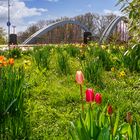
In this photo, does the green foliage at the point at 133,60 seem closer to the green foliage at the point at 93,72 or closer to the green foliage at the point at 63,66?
the green foliage at the point at 63,66

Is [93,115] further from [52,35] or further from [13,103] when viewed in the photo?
[52,35]

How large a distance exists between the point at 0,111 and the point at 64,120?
0.69 meters

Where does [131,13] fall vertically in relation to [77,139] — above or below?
above

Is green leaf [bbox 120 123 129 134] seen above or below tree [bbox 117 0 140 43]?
below

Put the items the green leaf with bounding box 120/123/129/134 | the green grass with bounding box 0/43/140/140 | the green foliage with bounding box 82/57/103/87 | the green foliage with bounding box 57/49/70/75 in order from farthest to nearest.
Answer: the green foliage with bounding box 57/49/70/75 → the green foliage with bounding box 82/57/103/87 → the green grass with bounding box 0/43/140/140 → the green leaf with bounding box 120/123/129/134

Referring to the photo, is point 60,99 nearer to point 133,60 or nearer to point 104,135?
point 133,60

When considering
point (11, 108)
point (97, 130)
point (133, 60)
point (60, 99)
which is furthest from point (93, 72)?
point (97, 130)

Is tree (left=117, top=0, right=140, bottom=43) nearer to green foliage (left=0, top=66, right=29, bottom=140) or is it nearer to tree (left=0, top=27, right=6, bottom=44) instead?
green foliage (left=0, top=66, right=29, bottom=140)

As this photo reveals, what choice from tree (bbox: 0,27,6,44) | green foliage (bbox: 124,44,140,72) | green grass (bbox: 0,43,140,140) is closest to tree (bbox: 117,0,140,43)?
green grass (bbox: 0,43,140,140)

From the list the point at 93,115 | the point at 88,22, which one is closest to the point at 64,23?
the point at 88,22

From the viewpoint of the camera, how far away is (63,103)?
4555mm

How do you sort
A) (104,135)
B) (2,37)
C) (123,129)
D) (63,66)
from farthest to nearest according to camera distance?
(2,37)
(63,66)
(123,129)
(104,135)

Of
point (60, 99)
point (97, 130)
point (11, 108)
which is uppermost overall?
point (97, 130)

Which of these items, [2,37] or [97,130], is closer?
[97,130]
